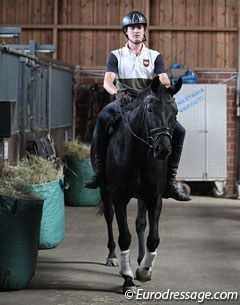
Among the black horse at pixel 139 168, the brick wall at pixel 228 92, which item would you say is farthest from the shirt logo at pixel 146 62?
the brick wall at pixel 228 92

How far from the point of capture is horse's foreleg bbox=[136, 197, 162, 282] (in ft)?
15.8

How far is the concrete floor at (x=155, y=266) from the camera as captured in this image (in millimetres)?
4750

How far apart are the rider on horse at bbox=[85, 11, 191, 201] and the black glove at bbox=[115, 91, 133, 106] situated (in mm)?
37

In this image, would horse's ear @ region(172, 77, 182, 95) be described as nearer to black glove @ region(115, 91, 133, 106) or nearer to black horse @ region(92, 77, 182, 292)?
black horse @ region(92, 77, 182, 292)

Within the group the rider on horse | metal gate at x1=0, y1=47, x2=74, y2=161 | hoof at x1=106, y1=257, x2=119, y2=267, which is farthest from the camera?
metal gate at x1=0, y1=47, x2=74, y2=161

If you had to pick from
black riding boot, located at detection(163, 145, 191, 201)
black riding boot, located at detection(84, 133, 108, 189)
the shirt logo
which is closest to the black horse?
black riding boot, located at detection(84, 133, 108, 189)

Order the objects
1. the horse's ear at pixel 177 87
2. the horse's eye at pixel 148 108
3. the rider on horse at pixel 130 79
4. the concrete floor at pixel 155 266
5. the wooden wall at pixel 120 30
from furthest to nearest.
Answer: the wooden wall at pixel 120 30 → the rider on horse at pixel 130 79 → the concrete floor at pixel 155 266 → the horse's ear at pixel 177 87 → the horse's eye at pixel 148 108

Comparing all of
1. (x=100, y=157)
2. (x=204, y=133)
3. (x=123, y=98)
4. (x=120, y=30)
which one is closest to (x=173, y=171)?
(x=100, y=157)

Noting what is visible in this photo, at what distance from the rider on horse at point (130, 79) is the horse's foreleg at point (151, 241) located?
15.0 inches

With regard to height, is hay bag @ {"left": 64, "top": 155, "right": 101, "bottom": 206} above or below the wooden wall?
below

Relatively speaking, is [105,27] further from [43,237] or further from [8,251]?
[8,251]

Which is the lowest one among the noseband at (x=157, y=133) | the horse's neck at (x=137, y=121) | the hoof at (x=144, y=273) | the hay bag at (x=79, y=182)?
the hoof at (x=144, y=273)

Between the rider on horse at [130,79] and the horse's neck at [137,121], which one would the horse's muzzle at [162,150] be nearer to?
the horse's neck at [137,121]

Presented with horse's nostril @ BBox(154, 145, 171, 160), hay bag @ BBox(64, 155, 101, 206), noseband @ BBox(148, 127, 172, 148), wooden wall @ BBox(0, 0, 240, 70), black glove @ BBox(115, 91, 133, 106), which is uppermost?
wooden wall @ BBox(0, 0, 240, 70)
